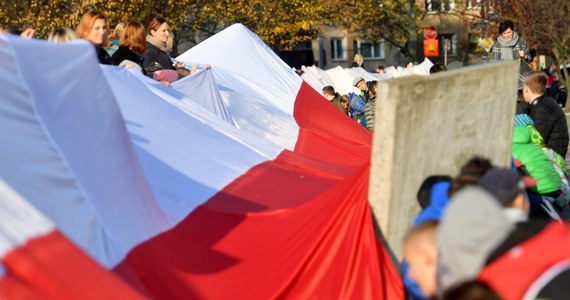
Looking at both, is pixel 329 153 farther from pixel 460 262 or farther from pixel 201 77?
pixel 460 262

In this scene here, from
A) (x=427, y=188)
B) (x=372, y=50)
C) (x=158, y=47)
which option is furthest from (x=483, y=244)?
(x=372, y=50)

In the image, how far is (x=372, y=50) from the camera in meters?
63.6

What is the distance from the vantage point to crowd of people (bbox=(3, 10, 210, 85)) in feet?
26.9

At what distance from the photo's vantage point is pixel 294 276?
6164mm

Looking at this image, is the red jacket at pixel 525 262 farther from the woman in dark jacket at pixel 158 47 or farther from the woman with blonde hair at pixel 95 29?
the woman in dark jacket at pixel 158 47

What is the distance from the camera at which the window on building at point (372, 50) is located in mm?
62406

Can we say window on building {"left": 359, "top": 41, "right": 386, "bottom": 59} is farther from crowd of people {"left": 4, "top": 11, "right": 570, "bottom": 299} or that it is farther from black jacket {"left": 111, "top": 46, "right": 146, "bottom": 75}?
crowd of people {"left": 4, "top": 11, "right": 570, "bottom": 299}

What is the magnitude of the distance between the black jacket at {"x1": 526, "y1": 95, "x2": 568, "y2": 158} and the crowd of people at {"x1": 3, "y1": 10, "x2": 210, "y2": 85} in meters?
3.38

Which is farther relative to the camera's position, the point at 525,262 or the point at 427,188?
the point at 427,188

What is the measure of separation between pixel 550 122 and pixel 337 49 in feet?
172

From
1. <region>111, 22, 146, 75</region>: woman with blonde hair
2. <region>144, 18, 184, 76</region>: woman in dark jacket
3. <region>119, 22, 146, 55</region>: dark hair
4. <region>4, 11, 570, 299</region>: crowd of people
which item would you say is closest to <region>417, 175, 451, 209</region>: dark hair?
<region>4, 11, 570, 299</region>: crowd of people

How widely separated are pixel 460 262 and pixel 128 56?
19.3 feet

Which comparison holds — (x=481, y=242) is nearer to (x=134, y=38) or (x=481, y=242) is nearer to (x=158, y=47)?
(x=134, y=38)

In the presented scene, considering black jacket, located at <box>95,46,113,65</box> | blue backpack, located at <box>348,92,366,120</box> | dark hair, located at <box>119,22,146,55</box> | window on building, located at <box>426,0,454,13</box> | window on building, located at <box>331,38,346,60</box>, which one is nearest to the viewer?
black jacket, located at <box>95,46,113,65</box>
